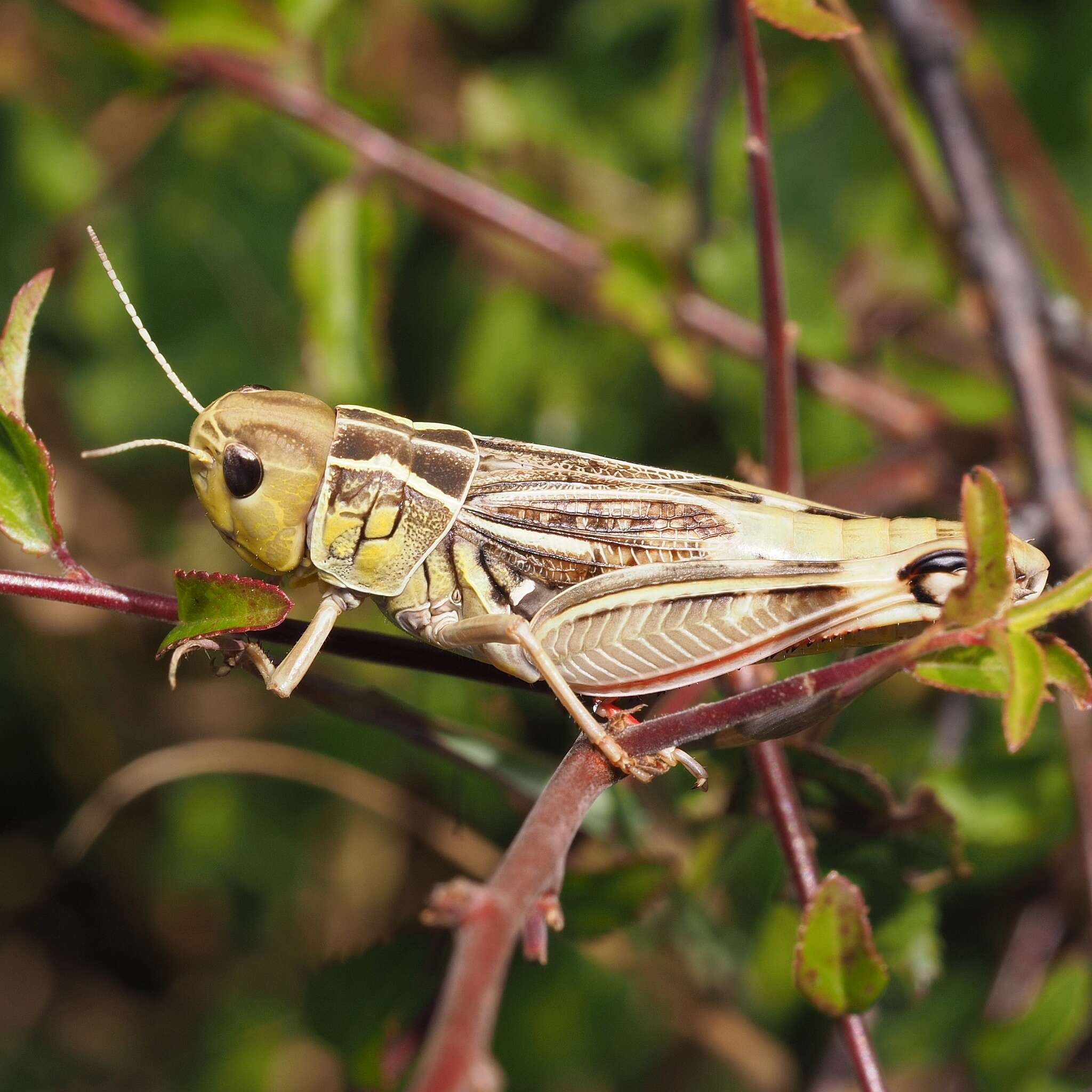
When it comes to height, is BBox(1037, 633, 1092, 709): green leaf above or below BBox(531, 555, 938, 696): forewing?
above

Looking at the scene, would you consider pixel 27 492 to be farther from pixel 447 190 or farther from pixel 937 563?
pixel 447 190

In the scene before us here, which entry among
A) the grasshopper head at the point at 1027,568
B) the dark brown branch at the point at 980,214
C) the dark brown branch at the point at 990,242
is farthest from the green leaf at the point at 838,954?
the dark brown branch at the point at 980,214

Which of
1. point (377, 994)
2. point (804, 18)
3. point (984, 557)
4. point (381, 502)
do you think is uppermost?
point (804, 18)

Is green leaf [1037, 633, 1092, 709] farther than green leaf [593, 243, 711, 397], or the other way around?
green leaf [593, 243, 711, 397]

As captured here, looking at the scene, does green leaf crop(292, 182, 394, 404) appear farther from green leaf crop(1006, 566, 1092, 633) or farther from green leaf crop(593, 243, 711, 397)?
green leaf crop(1006, 566, 1092, 633)

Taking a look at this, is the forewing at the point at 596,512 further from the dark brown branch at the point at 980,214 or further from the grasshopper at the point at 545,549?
the dark brown branch at the point at 980,214

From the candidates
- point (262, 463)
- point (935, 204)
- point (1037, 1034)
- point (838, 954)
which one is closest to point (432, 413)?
point (935, 204)

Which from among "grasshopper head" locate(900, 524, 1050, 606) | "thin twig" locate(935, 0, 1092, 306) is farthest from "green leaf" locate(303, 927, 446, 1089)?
"thin twig" locate(935, 0, 1092, 306)
